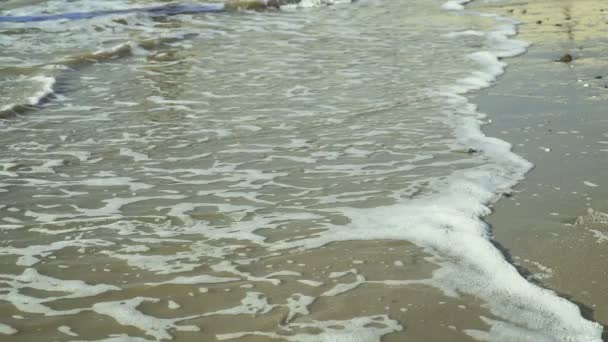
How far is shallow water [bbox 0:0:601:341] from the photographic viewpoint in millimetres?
3111

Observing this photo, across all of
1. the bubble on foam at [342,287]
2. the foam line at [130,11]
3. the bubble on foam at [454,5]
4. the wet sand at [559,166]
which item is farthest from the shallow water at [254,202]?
the bubble on foam at [454,5]

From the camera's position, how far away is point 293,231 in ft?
13.2

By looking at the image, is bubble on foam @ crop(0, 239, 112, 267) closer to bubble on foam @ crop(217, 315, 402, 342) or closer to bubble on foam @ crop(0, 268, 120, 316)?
bubble on foam @ crop(0, 268, 120, 316)

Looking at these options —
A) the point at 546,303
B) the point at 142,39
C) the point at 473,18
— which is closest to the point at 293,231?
Result: the point at 546,303

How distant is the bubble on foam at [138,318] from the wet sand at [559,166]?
5.22 ft

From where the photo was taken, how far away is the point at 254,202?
4.54m

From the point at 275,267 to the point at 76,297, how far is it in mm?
889

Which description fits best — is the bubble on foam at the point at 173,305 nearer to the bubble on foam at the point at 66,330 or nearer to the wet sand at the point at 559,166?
the bubble on foam at the point at 66,330

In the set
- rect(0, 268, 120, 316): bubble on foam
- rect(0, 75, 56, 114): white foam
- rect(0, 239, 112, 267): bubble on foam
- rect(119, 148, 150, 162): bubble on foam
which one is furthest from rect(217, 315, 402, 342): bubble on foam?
rect(0, 75, 56, 114): white foam

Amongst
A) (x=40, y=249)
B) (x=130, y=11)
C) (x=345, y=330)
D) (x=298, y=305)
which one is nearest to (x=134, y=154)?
(x=40, y=249)

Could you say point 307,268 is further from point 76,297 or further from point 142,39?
point 142,39

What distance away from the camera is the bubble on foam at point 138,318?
9.81ft

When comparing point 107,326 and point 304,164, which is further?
point 304,164

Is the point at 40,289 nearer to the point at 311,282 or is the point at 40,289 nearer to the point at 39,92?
the point at 311,282
